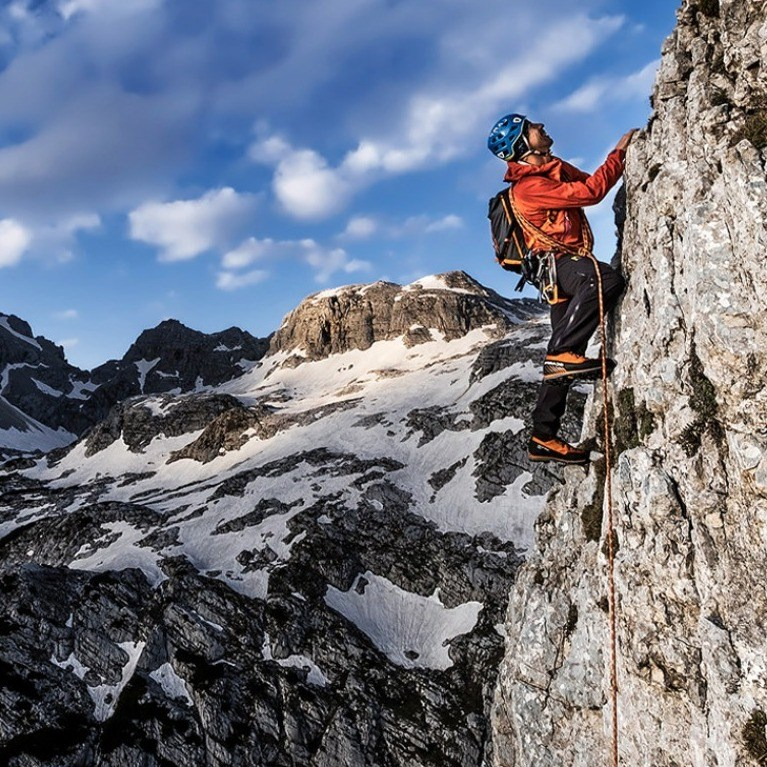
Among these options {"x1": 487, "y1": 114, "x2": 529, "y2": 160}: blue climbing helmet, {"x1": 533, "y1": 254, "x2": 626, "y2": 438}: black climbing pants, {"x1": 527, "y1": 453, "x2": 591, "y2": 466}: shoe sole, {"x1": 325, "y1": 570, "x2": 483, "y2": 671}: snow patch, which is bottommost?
{"x1": 325, "y1": 570, "x2": 483, "y2": 671}: snow patch

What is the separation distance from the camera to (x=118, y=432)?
122250 mm

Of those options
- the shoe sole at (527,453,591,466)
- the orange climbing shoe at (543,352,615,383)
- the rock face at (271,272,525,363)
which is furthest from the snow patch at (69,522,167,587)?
the rock face at (271,272,525,363)

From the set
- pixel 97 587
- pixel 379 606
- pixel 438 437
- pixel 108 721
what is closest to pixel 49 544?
pixel 97 587

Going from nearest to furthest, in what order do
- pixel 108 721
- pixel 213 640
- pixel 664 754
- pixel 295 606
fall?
pixel 664 754 → pixel 108 721 → pixel 213 640 → pixel 295 606

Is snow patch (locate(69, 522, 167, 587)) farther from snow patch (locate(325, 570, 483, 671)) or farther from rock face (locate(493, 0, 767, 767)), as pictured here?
rock face (locate(493, 0, 767, 767))

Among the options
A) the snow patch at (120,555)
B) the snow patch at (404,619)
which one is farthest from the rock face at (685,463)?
the snow patch at (120,555)

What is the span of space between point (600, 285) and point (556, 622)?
25.1ft

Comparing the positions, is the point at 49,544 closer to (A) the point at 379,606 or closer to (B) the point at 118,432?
(A) the point at 379,606

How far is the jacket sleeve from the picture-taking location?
11.4 metres

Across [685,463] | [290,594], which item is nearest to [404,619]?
[290,594]

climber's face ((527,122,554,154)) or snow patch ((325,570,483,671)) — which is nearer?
climber's face ((527,122,554,154))

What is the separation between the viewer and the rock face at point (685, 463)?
8.55 metres

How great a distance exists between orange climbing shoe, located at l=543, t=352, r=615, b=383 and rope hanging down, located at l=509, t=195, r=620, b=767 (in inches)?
8.9

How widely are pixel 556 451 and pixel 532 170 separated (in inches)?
245
